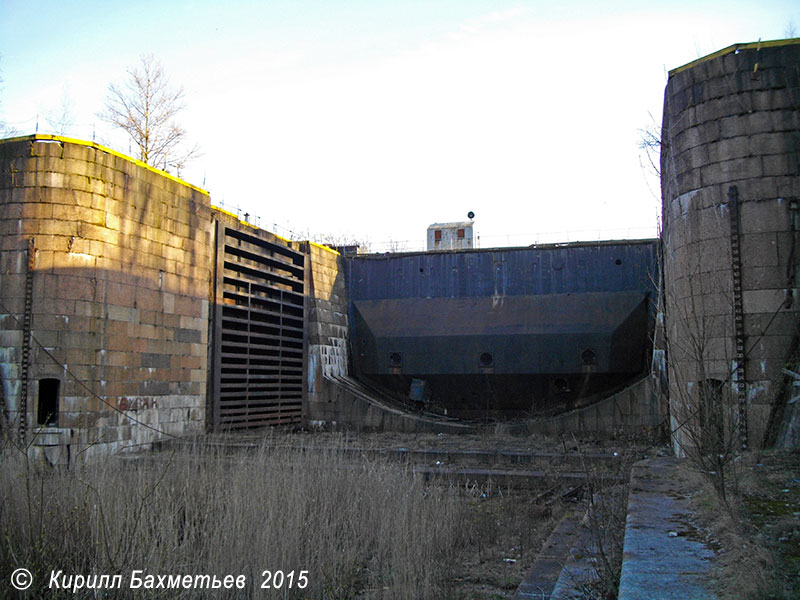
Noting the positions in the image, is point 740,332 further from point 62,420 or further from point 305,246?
point 305,246

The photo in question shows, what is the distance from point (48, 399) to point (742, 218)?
38.2 feet

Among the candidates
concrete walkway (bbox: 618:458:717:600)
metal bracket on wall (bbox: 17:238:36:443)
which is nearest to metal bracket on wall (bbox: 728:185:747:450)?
concrete walkway (bbox: 618:458:717:600)

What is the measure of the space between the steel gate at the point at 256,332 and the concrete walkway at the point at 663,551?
10.1 m

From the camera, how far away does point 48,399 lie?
11.3 metres

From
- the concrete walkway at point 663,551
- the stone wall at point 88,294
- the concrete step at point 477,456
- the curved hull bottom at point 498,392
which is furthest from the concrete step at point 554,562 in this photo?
the curved hull bottom at point 498,392

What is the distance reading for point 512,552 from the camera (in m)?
7.23

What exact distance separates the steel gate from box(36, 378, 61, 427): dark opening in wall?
3.79m

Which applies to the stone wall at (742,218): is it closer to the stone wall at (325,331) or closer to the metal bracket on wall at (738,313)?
the metal bracket on wall at (738,313)

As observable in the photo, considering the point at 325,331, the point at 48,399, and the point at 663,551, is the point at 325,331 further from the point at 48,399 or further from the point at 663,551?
the point at 663,551

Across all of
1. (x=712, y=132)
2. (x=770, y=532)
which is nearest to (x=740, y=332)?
(x=712, y=132)

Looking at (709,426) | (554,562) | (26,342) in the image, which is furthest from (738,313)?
(26,342)

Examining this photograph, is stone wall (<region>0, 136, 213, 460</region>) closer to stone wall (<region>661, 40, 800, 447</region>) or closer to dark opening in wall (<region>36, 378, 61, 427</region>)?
dark opening in wall (<region>36, 378, 61, 427</region>)

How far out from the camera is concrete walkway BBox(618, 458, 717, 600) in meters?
3.73

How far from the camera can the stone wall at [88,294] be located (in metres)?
11.2
